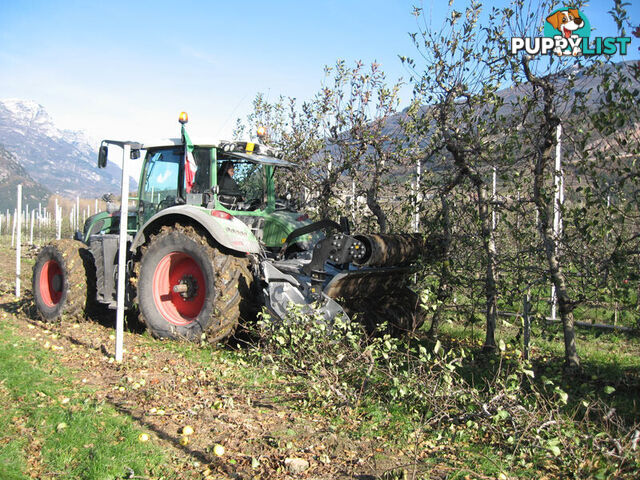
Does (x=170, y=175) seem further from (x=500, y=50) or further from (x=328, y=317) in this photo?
(x=500, y=50)

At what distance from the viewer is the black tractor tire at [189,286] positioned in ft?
18.5

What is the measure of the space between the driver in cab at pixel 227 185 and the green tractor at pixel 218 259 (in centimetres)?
2

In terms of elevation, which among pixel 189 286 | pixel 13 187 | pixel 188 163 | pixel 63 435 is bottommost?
pixel 63 435

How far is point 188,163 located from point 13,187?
116 meters

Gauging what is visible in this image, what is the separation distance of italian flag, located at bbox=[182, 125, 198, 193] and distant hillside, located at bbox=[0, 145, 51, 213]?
323 ft

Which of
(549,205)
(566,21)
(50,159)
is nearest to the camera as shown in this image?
(549,205)

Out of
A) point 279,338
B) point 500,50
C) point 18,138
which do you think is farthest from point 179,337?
point 18,138

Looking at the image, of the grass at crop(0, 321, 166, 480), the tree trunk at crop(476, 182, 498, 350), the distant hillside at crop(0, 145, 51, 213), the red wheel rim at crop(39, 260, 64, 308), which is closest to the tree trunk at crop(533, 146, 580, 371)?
the tree trunk at crop(476, 182, 498, 350)

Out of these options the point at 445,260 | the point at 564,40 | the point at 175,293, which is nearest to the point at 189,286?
the point at 175,293

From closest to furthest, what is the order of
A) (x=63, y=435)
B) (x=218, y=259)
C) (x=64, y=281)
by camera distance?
(x=63, y=435) → (x=218, y=259) → (x=64, y=281)

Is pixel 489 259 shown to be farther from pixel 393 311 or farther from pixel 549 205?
pixel 393 311

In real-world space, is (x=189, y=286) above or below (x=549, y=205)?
below

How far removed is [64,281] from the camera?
Answer: 7156 millimetres

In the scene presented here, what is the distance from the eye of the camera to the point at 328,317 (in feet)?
17.1
